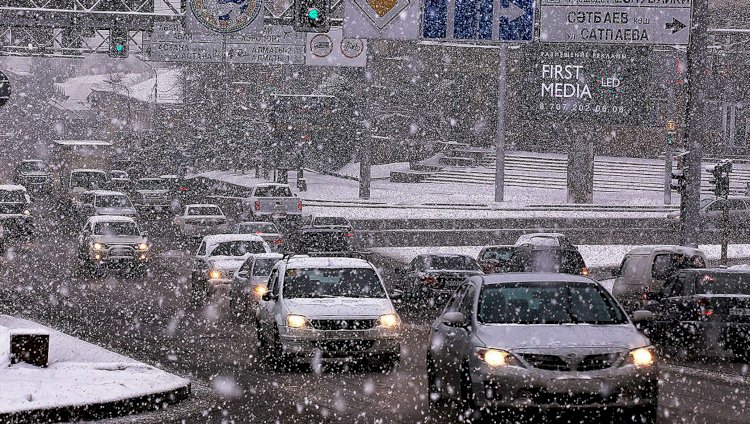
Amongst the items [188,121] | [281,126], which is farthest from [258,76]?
[281,126]

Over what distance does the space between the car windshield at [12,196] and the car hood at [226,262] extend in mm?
21346

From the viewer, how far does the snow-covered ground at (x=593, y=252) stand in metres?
41.1

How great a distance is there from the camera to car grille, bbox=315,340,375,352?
629 inches

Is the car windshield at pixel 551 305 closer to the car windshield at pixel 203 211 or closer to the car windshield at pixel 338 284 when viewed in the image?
the car windshield at pixel 338 284

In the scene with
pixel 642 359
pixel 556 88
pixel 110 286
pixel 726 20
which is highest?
pixel 726 20

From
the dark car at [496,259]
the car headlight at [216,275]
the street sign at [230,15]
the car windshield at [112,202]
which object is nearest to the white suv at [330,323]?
the car headlight at [216,275]

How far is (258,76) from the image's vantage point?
277 ft

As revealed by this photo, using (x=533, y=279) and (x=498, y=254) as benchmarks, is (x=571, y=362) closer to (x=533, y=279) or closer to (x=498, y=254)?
(x=533, y=279)

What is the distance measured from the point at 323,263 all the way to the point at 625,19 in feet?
50.7

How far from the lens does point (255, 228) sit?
40219 mm

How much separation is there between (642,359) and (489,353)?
1.36 metres

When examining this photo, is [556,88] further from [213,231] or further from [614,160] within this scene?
[614,160]

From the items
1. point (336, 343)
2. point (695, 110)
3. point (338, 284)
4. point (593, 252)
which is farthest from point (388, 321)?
point (593, 252)

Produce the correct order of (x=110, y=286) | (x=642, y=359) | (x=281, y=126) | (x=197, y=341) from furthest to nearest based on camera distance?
(x=281, y=126) < (x=110, y=286) < (x=197, y=341) < (x=642, y=359)
